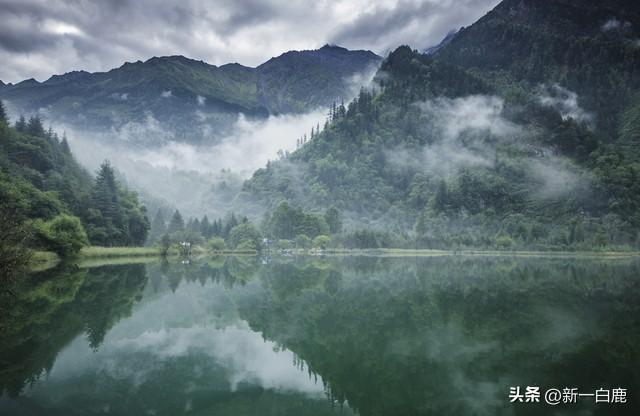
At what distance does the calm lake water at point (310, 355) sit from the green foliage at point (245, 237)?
131 metres

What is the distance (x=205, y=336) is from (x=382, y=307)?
11.6 m

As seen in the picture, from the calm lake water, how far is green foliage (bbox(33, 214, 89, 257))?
146 ft

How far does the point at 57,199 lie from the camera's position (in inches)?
3561

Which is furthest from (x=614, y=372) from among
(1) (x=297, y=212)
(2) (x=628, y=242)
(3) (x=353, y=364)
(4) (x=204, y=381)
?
(2) (x=628, y=242)

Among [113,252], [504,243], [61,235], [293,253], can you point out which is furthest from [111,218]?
[504,243]

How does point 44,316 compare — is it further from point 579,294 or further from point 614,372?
point 579,294

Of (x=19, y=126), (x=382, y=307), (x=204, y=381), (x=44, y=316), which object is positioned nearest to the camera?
(x=204, y=381)

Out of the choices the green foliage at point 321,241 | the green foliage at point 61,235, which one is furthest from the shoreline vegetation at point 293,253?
the green foliage at point 321,241

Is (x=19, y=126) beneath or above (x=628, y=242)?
above

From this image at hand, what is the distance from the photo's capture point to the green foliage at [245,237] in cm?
15950

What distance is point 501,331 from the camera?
19.5m

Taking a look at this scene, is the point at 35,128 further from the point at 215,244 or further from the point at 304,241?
the point at 304,241

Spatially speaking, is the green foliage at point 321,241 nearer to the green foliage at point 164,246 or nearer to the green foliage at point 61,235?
the green foliage at point 164,246

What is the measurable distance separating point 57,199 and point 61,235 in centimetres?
2539
